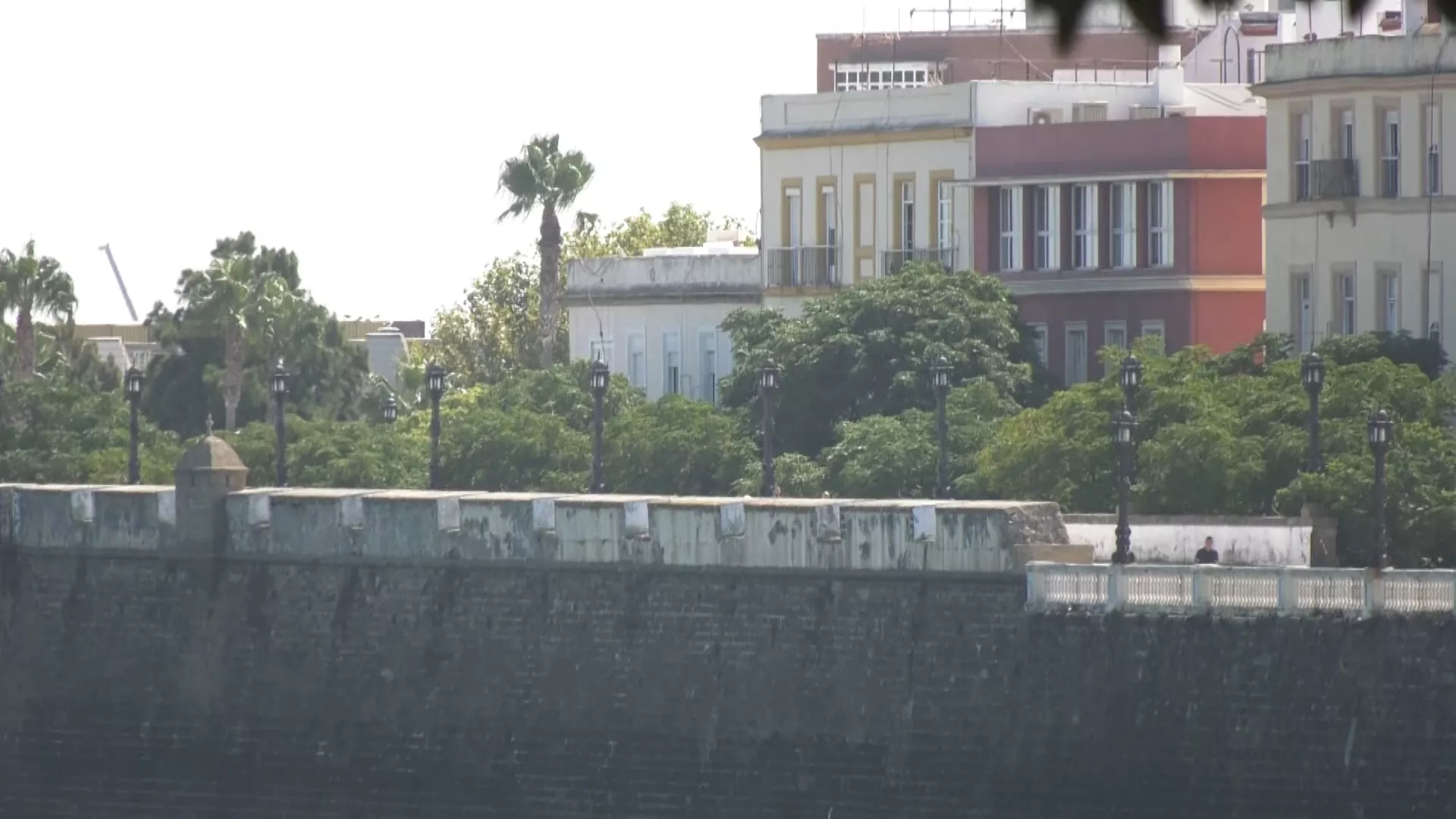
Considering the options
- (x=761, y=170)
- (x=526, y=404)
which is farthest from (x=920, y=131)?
(x=526, y=404)

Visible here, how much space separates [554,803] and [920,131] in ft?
68.9

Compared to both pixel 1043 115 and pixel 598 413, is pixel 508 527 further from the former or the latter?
pixel 1043 115

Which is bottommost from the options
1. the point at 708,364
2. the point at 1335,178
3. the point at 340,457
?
the point at 340,457

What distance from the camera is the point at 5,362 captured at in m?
66.8

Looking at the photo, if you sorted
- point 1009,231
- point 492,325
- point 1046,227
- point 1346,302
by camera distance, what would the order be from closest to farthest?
point 1346,302 → point 1046,227 → point 1009,231 → point 492,325

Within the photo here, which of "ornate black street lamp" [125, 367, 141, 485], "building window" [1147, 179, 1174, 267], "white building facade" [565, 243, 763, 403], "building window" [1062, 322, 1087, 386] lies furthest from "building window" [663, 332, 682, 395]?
"ornate black street lamp" [125, 367, 141, 485]

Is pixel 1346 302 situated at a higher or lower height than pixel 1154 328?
higher

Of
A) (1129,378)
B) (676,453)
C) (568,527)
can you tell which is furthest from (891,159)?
(1129,378)

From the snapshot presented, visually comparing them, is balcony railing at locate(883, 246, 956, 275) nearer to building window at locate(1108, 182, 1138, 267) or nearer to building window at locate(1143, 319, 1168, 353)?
building window at locate(1108, 182, 1138, 267)

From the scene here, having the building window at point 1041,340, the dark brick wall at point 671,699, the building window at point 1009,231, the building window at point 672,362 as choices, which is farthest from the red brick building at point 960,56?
the dark brick wall at point 671,699

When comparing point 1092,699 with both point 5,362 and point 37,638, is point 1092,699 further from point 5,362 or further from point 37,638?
point 5,362

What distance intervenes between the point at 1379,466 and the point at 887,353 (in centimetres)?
1824

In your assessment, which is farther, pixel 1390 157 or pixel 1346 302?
pixel 1346 302

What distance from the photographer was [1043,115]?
2050 inches
